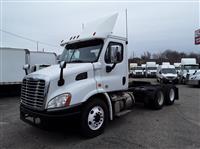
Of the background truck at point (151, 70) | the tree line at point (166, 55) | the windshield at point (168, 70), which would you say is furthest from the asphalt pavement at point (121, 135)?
the tree line at point (166, 55)

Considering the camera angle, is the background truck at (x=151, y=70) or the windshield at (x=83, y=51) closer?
the windshield at (x=83, y=51)

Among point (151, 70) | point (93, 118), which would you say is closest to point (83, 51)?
point (93, 118)

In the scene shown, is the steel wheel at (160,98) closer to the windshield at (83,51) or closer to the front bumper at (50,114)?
the windshield at (83,51)

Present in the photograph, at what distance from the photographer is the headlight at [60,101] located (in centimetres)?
388

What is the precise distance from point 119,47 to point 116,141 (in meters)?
2.75

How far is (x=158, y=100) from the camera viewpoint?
7.55m

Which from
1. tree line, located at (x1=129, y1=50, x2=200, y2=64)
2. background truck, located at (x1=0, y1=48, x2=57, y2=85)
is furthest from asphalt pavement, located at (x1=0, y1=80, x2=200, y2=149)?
tree line, located at (x1=129, y1=50, x2=200, y2=64)

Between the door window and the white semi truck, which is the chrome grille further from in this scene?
the door window

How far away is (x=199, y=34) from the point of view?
25.4 m

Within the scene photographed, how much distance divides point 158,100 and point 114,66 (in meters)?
3.57

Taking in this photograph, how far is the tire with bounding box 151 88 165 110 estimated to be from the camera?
729 centimetres

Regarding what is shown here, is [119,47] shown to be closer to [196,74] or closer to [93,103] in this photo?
[93,103]

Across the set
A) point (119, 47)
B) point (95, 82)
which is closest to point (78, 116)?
point (95, 82)

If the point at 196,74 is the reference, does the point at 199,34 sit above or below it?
above
